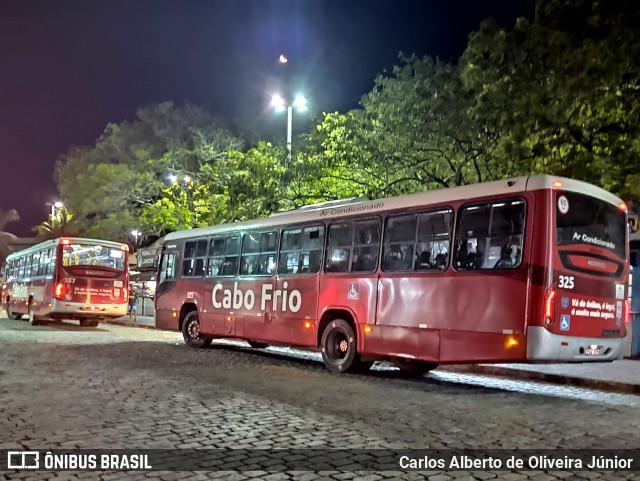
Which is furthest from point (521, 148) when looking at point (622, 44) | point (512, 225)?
point (512, 225)

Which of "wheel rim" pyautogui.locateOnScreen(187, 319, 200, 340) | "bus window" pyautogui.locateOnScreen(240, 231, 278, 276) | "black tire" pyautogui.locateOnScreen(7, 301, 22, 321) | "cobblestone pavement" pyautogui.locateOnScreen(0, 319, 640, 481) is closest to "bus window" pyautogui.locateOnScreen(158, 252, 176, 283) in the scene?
"wheel rim" pyautogui.locateOnScreen(187, 319, 200, 340)

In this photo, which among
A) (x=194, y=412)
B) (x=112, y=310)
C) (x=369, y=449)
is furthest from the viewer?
(x=112, y=310)

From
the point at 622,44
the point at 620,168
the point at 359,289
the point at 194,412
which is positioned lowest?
the point at 194,412

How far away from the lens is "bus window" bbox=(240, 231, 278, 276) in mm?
13883

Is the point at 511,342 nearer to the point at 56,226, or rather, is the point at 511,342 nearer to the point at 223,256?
the point at 223,256

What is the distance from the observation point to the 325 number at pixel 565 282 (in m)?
8.77

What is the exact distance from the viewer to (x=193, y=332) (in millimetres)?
16453

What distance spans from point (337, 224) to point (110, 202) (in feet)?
80.5

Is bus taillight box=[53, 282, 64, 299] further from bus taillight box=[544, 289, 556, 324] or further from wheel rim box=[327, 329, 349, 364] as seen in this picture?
bus taillight box=[544, 289, 556, 324]

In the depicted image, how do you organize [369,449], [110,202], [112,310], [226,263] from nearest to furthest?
[369,449]
[226,263]
[112,310]
[110,202]

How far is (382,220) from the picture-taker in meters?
11.3

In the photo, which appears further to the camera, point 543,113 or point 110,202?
point 110,202

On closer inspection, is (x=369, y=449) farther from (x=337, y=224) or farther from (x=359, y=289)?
(x=337, y=224)

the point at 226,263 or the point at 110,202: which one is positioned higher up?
the point at 110,202
